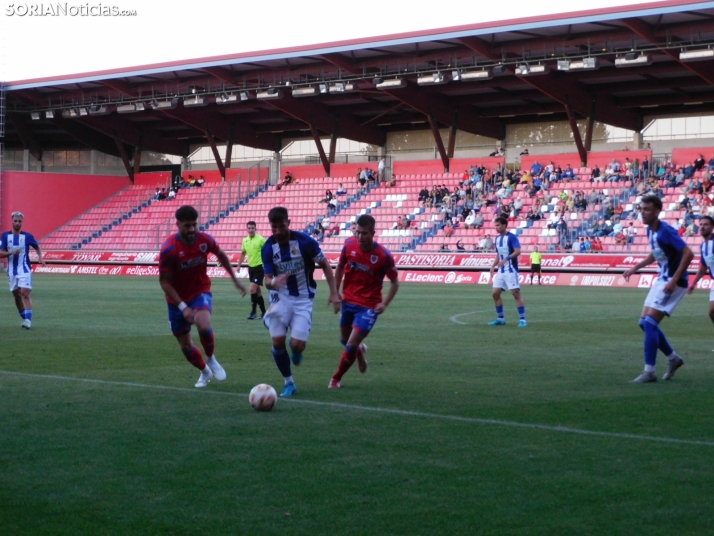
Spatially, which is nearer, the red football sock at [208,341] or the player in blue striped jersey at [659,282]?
the red football sock at [208,341]

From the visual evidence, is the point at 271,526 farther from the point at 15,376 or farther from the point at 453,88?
the point at 453,88

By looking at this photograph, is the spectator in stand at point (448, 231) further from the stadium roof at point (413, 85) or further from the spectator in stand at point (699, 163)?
the spectator in stand at point (699, 163)

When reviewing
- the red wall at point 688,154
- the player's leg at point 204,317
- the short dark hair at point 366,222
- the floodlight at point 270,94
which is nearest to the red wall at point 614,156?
the red wall at point 688,154

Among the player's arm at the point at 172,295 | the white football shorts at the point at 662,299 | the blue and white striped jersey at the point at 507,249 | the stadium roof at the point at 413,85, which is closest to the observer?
the player's arm at the point at 172,295

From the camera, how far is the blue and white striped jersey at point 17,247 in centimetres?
1805

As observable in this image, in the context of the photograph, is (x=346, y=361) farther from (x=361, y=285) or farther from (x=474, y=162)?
(x=474, y=162)

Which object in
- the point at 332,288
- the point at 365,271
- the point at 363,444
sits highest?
the point at 365,271

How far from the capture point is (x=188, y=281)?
401 inches

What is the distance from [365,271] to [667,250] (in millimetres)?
3263

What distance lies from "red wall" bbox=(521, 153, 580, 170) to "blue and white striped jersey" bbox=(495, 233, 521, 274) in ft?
95.6

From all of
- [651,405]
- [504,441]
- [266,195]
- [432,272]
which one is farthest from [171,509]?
[266,195]

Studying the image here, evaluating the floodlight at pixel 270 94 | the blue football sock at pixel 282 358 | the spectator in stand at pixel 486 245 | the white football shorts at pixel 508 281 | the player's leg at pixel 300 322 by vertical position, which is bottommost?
the spectator in stand at pixel 486 245

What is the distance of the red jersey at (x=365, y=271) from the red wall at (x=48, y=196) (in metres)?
51.7

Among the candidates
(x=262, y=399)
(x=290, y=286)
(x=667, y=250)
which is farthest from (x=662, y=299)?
(x=262, y=399)
